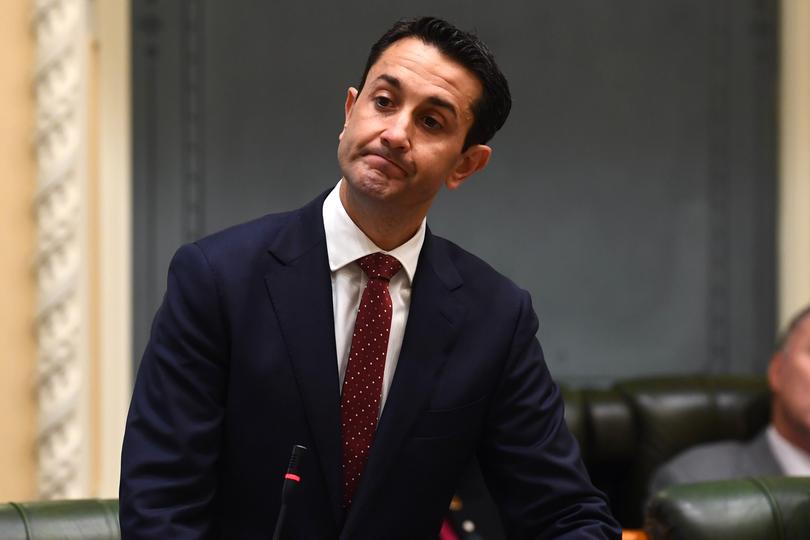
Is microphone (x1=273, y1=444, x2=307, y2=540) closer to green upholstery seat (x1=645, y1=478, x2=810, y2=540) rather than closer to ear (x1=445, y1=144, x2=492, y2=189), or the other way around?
ear (x1=445, y1=144, x2=492, y2=189)

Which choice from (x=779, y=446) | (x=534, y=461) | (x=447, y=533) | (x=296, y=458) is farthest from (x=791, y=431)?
(x=296, y=458)

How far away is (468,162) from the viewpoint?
191 cm

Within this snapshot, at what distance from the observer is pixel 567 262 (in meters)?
4.20

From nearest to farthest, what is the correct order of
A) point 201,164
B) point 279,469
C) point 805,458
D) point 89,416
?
point 279,469 → point 805,458 → point 89,416 → point 201,164

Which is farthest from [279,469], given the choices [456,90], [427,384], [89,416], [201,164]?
[201,164]

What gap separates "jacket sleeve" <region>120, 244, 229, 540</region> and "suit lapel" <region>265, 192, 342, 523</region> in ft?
0.31

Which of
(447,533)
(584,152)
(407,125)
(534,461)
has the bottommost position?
(447,533)

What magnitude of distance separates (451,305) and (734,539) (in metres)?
0.74

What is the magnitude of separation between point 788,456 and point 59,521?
2.02 meters

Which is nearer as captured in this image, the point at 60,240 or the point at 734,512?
the point at 734,512

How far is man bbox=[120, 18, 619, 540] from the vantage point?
1.69m

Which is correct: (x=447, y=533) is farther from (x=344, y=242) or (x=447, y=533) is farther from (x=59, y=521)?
(x=344, y=242)

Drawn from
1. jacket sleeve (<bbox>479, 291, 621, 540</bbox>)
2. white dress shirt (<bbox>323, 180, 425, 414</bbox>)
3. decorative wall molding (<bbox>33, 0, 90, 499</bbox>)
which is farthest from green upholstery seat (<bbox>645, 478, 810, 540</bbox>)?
decorative wall molding (<bbox>33, 0, 90, 499</bbox>)

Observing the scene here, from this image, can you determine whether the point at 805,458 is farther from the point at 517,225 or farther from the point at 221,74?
the point at 221,74
